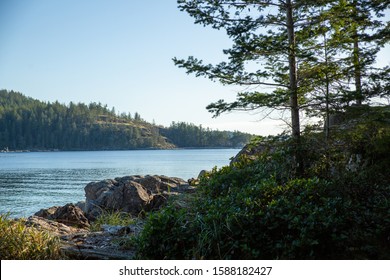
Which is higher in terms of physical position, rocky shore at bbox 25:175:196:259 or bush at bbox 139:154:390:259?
bush at bbox 139:154:390:259

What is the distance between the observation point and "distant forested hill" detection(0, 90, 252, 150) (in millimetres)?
146625

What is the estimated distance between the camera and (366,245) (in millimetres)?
5344

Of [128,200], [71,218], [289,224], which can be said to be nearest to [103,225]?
[71,218]

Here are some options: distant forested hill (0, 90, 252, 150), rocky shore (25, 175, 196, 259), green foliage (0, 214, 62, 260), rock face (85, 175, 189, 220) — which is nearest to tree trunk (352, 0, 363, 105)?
rocky shore (25, 175, 196, 259)

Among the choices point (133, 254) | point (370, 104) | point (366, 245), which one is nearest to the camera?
point (366, 245)

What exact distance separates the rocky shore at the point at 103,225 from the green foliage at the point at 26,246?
Result: 0.26 meters

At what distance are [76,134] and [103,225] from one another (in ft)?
485

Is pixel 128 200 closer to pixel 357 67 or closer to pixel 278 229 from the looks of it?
pixel 357 67

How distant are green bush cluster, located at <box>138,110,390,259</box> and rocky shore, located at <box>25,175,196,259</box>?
76 cm

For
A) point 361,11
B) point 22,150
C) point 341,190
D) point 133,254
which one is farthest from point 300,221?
point 22,150

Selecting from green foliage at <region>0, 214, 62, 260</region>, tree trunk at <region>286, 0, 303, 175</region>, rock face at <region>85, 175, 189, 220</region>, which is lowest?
rock face at <region>85, 175, 189, 220</region>

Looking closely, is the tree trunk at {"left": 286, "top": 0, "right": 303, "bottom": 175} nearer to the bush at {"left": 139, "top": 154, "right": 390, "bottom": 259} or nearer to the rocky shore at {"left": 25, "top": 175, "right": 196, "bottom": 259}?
the bush at {"left": 139, "top": 154, "right": 390, "bottom": 259}

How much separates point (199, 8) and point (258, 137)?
305 centimetres
